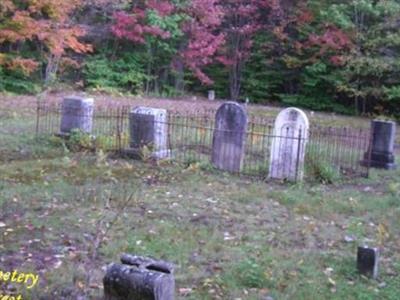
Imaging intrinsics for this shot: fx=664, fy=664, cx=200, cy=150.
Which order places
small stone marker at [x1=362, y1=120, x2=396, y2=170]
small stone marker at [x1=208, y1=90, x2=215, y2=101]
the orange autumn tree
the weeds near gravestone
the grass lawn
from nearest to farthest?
1. the grass lawn
2. the weeds near gravestone
3. small stone marker at [x1=362, y1=120, x2=396, y2=170]
4. the orange autumn tree
5. small stone marker at [x1=208, y1=90, x2=215, y2=101]

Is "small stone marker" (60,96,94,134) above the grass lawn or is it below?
above

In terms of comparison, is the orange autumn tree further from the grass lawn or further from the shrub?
the grass lawn

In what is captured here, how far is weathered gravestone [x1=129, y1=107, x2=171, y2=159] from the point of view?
11.8 meters

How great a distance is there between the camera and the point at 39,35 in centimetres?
2059

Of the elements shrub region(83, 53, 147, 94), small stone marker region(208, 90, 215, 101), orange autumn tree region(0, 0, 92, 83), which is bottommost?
small stone marker region(208, 90, 215, 101)

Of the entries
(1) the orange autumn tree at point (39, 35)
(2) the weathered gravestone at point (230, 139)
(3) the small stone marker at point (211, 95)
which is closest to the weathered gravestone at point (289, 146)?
(2) the weathered gravestone at point (230, 139)

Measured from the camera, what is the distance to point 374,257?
6168mm

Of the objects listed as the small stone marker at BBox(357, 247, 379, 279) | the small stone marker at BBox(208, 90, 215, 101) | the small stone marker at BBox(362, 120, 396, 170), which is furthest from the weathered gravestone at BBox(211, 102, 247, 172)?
the small stone marker at BBox(208, 90, 215, 101)

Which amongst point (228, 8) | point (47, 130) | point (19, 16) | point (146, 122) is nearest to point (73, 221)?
point (146, 122)

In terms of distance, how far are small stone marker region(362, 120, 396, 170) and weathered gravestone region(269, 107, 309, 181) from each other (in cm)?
237

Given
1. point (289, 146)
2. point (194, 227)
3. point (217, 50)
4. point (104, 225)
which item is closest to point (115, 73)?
point (217, 50)

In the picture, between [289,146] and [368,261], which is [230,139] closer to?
[289,146]

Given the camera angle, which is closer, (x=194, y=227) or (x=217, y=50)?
(x=194, y=227)

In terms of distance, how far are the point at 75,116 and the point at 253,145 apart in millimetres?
3726
